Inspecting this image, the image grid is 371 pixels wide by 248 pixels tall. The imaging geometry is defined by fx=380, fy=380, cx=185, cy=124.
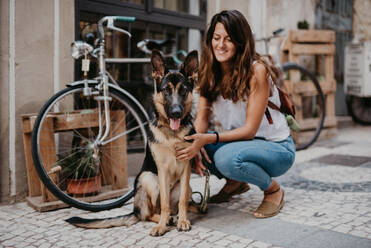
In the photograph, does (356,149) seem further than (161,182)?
Yes

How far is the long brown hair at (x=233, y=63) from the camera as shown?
282cm

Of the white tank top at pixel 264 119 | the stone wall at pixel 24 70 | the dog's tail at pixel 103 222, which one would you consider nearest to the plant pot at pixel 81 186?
the stone wall at pixel 24 70

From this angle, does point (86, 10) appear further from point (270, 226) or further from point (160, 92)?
point (270, 226)

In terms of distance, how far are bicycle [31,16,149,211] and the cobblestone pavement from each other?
0.25m

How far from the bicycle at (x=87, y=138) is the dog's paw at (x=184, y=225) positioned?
0.80m

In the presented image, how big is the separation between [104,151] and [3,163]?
3.00 feet

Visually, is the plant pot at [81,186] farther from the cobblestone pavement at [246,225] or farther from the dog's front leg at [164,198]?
the dog's front leg at [164,198]

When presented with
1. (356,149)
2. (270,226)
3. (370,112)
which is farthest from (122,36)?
(370,112)

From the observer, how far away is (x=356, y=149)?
223 inches

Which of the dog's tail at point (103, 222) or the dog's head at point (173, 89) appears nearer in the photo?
the dog's head at point (173, 89)

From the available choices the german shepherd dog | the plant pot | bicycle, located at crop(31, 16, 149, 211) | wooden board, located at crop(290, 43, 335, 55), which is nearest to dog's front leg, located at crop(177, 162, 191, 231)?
the german shepherd dog

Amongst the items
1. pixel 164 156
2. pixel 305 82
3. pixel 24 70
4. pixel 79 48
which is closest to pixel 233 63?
pixel 164 156

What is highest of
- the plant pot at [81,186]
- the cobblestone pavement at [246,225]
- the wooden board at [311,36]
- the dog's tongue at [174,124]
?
the wooden board at [311,36]

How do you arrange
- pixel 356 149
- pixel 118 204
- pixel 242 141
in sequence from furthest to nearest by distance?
1. pixel 356 149
2. pixel 118 204
3. pixel 242 141
